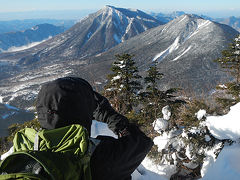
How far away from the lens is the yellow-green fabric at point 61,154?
1315mm

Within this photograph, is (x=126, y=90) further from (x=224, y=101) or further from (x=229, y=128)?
(x=229, y=128)

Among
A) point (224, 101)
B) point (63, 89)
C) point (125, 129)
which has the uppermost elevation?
point (63, 89)

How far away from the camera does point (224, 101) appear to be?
967 centimetres

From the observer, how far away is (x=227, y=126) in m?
4.44

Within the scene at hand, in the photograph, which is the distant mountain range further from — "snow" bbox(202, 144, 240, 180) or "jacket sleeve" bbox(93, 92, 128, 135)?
"jacket sleeve" bbox(93, 92, 128, 135)

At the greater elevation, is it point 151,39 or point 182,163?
point 182,163

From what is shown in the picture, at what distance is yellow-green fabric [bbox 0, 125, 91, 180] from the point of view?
1.31 m

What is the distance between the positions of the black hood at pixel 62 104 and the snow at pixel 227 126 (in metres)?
3.62

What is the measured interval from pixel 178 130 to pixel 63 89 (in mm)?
4229

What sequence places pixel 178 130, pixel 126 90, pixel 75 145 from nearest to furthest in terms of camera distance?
pixel 75 145 < pixel 178 130 < pixel 126 90

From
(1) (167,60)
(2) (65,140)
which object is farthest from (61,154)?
(1) (167,60)

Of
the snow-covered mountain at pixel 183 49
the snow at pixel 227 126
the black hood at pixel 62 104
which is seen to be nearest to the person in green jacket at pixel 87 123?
the black hood at pixel 62 104

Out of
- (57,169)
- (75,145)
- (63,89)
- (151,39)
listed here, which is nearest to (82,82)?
(63,89)

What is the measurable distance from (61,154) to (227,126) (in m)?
4.10
